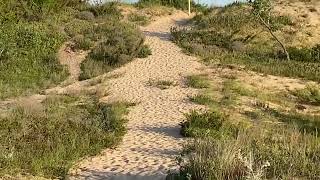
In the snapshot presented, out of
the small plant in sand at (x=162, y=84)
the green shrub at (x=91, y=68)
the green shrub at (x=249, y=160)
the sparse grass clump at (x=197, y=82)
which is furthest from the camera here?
the green shrub at (x=91, y=68)

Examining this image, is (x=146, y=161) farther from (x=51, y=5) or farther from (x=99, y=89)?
(x=51, y=5)

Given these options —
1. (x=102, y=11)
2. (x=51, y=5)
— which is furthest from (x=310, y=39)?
(x=51, y=5)

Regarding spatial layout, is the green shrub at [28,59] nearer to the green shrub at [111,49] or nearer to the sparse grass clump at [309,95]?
the green shrub at [111,49]

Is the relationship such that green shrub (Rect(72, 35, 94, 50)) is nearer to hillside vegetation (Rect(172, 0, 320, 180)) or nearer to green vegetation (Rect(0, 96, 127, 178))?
hillside vegetation (Rect(172, 0, 320, 180))

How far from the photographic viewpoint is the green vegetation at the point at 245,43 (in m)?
22.2

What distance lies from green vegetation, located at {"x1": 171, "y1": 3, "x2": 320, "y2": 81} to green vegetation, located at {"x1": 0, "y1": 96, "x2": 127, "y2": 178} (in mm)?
9383

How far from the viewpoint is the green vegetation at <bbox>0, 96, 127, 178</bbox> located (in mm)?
9414

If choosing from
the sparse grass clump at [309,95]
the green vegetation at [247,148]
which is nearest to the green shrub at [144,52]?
the sparse grass clump at [309,95]

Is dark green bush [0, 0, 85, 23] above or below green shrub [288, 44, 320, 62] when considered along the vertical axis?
above

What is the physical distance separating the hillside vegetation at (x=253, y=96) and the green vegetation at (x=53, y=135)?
2.11 metres

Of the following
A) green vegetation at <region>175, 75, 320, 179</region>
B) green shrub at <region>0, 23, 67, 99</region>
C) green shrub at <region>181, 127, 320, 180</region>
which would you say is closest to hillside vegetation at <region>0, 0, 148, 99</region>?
green shrub at <region>0, 23, 67, 99</region>

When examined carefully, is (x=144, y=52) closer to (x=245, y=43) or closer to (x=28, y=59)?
(x=28, y=59)

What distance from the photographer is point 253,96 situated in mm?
17062

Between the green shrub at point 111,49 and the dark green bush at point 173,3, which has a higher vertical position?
the dark green bush at point 173,3
